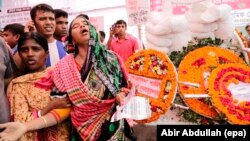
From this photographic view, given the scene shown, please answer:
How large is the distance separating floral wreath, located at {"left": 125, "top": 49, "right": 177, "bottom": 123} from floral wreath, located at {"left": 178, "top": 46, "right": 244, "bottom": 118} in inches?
3.2

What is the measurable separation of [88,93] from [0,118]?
0.46m

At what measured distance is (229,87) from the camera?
95.9 inches

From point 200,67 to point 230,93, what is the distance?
0.90 feet

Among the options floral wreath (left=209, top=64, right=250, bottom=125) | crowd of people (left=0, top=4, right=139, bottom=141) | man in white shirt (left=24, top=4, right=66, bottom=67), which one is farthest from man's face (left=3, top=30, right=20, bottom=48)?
floral wreath (left=209, top=64, right=250, bottom=125)

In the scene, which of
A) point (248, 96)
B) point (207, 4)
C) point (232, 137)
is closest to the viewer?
point (232, 137)

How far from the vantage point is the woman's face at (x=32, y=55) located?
187 centimetres

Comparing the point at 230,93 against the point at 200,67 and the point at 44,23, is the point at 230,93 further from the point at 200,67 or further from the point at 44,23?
the point at 44,23

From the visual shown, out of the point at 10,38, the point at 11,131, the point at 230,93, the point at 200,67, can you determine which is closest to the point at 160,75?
the point at 200,67

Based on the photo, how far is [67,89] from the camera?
1774 mm

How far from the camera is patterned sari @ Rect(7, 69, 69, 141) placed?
1.77 meters

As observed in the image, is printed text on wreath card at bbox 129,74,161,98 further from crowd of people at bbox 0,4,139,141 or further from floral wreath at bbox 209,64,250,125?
crowd of people at bbox 0,4,139,141

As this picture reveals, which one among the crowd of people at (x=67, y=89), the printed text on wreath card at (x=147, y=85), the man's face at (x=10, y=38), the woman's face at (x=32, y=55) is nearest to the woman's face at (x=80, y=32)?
the crowd of people at (x=67, y=89)

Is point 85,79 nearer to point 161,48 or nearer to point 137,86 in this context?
point 137,86

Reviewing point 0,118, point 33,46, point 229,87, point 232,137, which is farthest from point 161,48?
point 0,118
